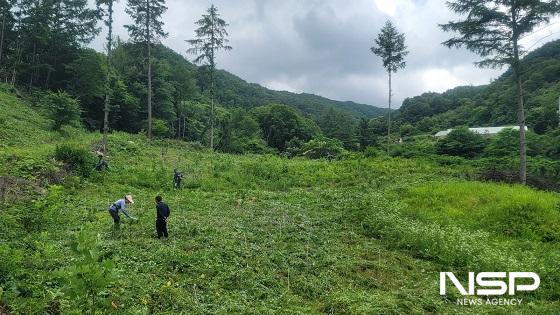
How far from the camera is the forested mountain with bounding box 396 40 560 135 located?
188 ft

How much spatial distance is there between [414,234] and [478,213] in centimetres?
400

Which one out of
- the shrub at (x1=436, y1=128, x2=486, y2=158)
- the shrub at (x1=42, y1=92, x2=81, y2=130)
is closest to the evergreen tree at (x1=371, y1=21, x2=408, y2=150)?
the shrub at (x1=436, y1=128, x2=486, y2=158)

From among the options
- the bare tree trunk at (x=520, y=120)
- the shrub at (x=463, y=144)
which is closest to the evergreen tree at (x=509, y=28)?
the bare tree trunk at (x=520, y=120)

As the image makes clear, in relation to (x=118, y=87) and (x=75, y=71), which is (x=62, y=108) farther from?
(x=75, y=71)

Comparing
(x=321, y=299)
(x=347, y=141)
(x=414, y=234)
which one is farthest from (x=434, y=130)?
(x=321, y=299)

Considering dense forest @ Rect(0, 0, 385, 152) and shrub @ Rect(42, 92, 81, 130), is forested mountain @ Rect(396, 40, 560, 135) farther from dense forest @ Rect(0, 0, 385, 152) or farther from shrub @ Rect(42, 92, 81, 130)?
dense forest @ Rect(0, 0, 385, 152)

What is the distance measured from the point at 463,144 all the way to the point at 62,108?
34.8 m

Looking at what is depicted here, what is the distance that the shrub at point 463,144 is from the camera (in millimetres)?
39812

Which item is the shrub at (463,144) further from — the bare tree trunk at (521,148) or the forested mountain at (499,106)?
the bare tree trunk at (521,148)

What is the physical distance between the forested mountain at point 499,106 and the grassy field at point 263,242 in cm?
1063

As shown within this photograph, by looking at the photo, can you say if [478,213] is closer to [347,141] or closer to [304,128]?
[347,141]

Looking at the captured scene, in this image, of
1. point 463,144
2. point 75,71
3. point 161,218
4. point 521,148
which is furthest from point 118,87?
point 521,148

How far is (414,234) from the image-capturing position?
46.0 ft

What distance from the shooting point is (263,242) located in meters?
13.3
